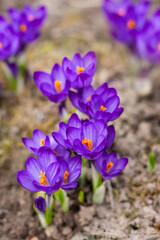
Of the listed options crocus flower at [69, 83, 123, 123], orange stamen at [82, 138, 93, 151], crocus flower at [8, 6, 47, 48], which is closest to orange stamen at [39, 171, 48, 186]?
orange stamen at [82, 138, 93, 151]

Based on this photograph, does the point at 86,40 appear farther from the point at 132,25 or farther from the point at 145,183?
the point at 145,183

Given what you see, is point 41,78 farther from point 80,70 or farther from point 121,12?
point 121,12

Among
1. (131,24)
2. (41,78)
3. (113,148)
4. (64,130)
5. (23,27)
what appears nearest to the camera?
(64,130)

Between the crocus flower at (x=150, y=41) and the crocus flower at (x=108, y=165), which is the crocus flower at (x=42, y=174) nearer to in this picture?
the crocus flower at (x=108, y=165)

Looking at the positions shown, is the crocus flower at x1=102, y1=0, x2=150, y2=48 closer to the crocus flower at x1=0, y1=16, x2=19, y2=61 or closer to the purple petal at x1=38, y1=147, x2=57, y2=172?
the crocus flower at x1=0, y1=16, x2=19, y2=61

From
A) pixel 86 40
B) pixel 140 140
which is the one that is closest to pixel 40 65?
pixel 86 40

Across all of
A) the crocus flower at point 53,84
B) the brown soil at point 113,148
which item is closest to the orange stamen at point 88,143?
the crocus flower at point 53,84

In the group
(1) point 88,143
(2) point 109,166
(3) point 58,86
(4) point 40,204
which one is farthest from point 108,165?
(3) point 58,86
